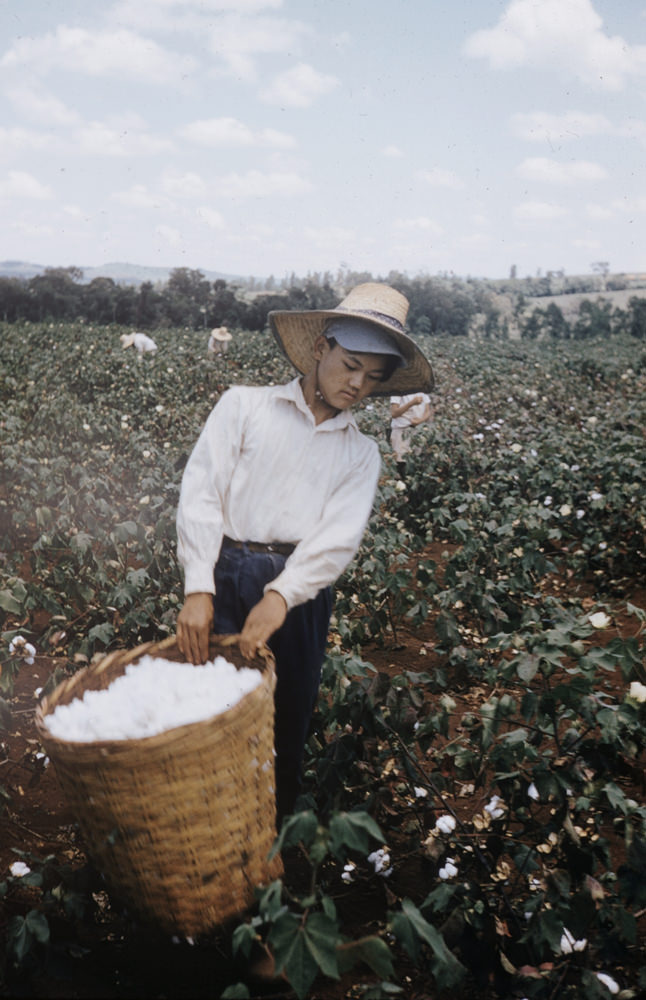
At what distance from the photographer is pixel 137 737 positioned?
1.41 metres

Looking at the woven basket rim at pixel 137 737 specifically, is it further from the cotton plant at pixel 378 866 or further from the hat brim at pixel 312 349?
the hat brim at pixel 312 349

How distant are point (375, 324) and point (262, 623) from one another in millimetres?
746

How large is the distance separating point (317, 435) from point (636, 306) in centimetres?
3852

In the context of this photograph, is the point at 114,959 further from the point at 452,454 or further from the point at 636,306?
the point at 636,306

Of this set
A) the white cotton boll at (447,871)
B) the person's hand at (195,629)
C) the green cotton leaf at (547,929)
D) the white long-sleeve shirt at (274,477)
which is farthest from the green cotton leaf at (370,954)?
the white long-sleeve shirt at (274,477)

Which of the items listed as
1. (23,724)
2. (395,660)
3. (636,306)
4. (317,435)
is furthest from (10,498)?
(636,306)

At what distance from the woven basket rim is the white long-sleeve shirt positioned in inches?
8.4

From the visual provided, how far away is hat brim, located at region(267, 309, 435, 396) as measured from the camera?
193cm

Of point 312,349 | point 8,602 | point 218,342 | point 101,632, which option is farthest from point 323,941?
point 218,342

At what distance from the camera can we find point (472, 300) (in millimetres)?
39125

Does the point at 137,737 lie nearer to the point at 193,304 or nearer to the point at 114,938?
the point at 114,938

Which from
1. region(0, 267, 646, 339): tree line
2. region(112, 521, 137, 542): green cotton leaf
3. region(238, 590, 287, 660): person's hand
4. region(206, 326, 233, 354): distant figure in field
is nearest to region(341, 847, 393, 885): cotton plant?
region(238, 590, 287, 660): person's hand

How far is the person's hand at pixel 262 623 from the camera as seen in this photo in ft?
5.50

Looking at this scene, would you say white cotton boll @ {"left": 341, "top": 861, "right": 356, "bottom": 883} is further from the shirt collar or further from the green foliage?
the shirt collar
